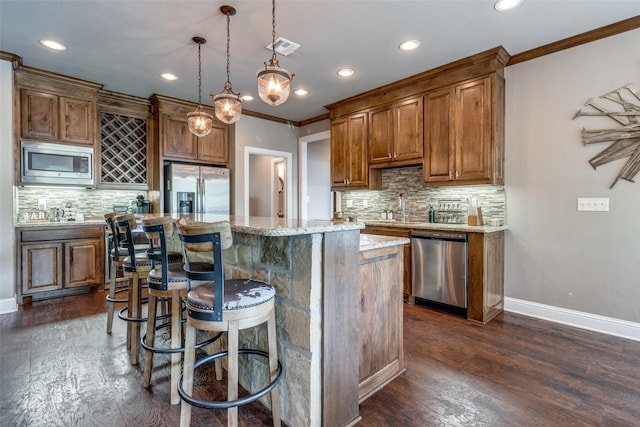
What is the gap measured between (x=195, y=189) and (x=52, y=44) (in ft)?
7.42

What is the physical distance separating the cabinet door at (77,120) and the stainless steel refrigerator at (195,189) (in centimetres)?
102

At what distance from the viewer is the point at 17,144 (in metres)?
3.61

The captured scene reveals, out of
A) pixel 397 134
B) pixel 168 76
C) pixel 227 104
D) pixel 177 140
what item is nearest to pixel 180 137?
pixel 177 140

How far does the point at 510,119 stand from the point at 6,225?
5.57 meters

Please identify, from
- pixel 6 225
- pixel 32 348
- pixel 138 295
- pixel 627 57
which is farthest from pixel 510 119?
pixel 6 225

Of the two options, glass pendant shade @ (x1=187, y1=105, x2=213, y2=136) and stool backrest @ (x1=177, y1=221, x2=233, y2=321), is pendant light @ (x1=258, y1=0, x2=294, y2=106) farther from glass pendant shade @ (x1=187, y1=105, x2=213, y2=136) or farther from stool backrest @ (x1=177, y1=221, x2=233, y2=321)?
stool backrest @ (x1=177, y1=221, x2=233, y2=321)

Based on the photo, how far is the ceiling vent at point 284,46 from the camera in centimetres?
299

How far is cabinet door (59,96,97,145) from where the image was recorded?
3.94m

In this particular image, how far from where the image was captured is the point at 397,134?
4102 mm

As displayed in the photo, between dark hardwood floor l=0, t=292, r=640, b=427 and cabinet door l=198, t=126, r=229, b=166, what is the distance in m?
2.90

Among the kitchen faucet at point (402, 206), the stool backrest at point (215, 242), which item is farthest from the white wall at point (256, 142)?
the stool backrest at point (215, 242)

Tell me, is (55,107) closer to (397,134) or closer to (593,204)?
(397,134)

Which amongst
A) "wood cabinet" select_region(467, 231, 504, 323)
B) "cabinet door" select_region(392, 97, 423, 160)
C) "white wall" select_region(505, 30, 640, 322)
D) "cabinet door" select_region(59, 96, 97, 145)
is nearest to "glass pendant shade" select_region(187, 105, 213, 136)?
"cabinet door" select_region(59, 96, 97, 145)

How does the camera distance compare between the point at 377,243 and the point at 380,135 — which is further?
the point at 380,135
